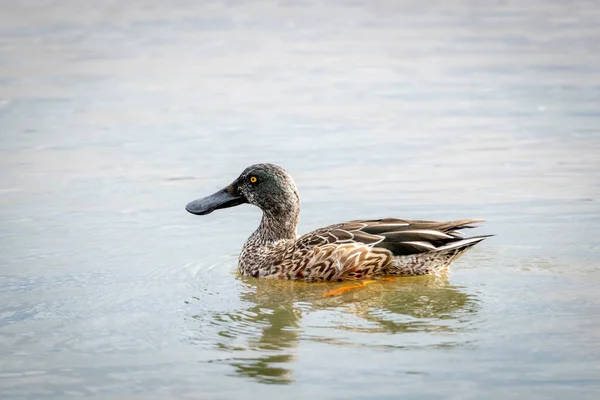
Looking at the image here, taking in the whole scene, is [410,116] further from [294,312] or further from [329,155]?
[294,312]

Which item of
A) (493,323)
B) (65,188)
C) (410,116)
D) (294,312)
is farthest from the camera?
(410,116)

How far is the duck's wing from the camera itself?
33.6ft

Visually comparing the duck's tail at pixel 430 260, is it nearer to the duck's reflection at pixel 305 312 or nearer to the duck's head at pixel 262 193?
the duck's reflection at pixel 305 312

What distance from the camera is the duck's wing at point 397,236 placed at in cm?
1023

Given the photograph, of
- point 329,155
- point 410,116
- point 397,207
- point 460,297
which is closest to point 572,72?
point 410,116

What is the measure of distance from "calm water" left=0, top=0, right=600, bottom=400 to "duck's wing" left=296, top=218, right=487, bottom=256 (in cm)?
36

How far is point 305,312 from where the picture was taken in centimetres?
926

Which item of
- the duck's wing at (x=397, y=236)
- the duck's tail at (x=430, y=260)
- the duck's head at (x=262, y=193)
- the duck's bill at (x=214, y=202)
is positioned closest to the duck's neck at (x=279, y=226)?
the duck's head at (x=262, y=193)

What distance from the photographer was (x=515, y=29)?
23594 millimetres

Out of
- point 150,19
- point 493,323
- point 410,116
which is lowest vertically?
point 493,323

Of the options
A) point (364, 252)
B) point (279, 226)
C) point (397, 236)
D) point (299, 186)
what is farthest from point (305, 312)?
point (299, 186)

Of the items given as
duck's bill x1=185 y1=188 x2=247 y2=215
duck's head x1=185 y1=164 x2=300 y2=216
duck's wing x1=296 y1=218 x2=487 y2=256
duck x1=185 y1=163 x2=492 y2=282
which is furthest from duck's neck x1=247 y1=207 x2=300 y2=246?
duck's wing x1=296 y1=218 x2=487 y2=256

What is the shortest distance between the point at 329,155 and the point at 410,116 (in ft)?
7.97

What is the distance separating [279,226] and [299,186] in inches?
92.5
